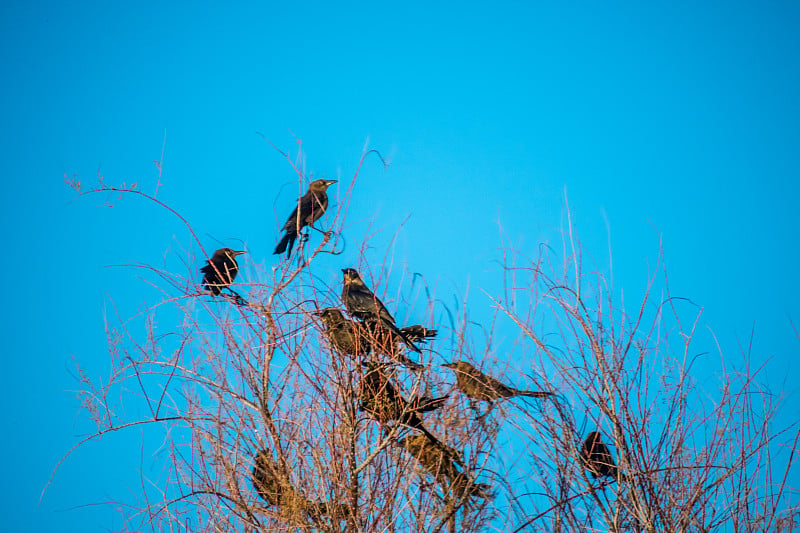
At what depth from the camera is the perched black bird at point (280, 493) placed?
3316 millimetres

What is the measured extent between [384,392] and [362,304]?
0.58m

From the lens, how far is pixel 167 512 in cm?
346

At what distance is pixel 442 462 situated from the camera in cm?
362

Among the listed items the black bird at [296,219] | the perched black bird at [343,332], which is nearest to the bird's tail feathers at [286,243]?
the black bird at [296,219]

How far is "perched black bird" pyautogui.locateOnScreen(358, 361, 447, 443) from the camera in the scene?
11.0 ft

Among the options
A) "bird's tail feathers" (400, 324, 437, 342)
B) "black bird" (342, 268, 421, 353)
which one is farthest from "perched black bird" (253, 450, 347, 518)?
"bird's tail feathers" (400, 324, 437, 342)

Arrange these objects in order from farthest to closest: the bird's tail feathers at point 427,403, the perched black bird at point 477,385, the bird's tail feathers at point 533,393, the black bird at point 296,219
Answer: the black bird at point 296,219
the perched black bird at point 477,385
the bird's tail feathers at point 427,403
the bird's tail feathers at point 533,393

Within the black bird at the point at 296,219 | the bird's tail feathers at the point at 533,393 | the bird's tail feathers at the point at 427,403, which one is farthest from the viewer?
the black bird at the point at 296,219

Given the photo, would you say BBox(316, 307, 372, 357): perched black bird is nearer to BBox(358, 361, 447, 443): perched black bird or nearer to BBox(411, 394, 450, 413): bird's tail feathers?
BBox(358, 361, 447, 443): perched black bird

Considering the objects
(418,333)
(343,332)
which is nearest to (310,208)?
(418,333)

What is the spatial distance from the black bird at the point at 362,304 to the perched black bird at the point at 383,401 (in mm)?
290

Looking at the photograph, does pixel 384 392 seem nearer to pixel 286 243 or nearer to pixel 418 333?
pixel 418 333

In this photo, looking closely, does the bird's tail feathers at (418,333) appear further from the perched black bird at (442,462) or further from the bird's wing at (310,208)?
the bird's wing at (310,208)

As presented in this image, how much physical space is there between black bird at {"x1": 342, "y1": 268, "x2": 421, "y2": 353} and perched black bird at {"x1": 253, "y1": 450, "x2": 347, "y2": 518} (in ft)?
2.73
